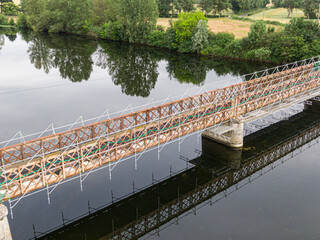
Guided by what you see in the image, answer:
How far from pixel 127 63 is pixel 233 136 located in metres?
49.9

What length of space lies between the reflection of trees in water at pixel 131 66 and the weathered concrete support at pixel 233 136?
21.5 m

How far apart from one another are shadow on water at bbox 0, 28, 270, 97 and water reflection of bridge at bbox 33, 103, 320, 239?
2463 cm

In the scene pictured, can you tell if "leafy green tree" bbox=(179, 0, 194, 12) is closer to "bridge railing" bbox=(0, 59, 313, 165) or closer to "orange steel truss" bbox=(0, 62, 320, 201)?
"bridge railing" bbox=(0, 59, 313, 165)

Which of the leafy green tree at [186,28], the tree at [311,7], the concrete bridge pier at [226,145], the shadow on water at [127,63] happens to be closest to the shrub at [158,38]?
the shadow on water at [127,63]

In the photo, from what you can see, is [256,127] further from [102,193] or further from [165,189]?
[102,193]

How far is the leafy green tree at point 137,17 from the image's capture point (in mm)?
99844

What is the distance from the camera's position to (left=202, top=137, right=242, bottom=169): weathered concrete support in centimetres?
3716

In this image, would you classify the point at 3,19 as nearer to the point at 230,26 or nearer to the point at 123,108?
the point at 230,26

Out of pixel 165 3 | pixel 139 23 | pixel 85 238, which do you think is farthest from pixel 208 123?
pixel 165 3

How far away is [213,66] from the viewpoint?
3164 inches

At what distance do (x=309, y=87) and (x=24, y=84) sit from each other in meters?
51.2

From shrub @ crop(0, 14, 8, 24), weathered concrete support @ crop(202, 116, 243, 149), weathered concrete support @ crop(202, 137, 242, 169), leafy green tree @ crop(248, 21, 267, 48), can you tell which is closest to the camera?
weathered concrete support @ crop(202, 137, 242, 169)

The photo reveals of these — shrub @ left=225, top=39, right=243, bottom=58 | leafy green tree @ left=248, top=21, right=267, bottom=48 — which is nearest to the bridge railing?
leafy green tree @ left=248, top=21, right=267, bottom=48

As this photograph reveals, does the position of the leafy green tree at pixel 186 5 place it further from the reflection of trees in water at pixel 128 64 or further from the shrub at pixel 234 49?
the shrub at pixel 234 49
